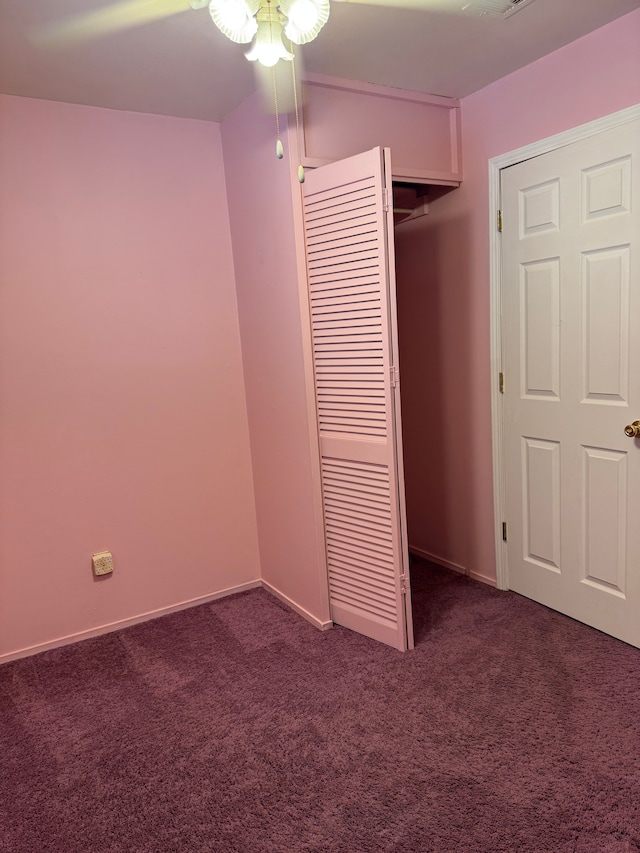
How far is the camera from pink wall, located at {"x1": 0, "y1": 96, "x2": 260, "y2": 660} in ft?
8.83

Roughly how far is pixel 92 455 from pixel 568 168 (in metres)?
2.45

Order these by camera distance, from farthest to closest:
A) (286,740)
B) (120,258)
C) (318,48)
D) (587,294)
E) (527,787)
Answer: (120,258) < (587,294) < (318,48) < (286,740) < (527,787)

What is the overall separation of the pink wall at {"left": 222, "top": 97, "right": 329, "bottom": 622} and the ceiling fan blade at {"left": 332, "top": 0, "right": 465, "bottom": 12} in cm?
70

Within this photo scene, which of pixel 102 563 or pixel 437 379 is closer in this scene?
pixel 102 563

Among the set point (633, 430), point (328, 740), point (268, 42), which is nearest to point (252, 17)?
point (268, 42)

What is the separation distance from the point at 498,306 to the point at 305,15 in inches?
61.8

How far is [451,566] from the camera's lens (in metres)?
3.41

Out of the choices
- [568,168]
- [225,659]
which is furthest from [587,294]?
[225,659]

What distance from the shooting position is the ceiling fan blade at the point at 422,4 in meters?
2.01

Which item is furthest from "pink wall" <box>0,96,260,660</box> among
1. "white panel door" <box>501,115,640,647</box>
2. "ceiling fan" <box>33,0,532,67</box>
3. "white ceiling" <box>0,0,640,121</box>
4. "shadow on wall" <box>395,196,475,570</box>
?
"white panel door" <box>501,115,640,647</box>

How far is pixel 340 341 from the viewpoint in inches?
102

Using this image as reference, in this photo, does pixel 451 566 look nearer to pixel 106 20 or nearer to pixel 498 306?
pixel 498 306

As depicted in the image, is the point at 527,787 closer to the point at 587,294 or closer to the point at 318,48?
the point at 587,294

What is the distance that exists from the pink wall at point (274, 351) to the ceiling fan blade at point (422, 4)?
704 millimetres
